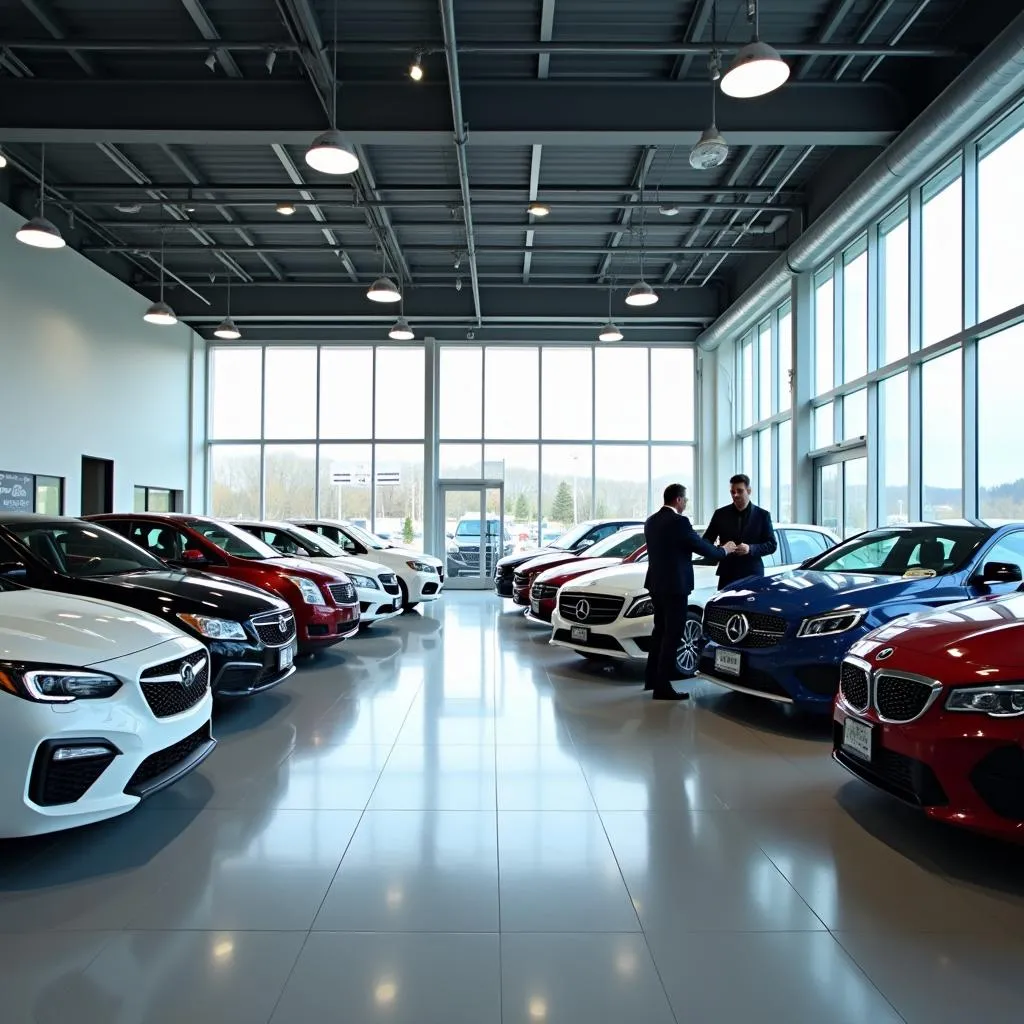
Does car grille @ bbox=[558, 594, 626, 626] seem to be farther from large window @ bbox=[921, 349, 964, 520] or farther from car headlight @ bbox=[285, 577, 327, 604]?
large window @ bbox=[921, 349, 964, 520]

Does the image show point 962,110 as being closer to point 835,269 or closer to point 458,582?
point 835,269

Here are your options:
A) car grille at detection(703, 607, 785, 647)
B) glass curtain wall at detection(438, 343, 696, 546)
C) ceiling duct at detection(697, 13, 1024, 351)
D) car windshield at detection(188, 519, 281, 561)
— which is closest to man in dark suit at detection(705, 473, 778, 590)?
car grille at detection(703, 607, 785, 647)

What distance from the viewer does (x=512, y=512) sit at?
17.6 m

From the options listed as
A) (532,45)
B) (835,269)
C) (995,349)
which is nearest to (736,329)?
(835,269)

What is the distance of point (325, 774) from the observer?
3.89 m

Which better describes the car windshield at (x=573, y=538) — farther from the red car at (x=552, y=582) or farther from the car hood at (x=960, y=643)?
the car hood at (x=960, y=643)

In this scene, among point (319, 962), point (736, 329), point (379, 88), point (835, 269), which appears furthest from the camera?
point (736, 329)

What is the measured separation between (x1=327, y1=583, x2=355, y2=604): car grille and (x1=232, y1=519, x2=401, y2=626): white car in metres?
1.06

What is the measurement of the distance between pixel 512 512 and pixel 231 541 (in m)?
10.9

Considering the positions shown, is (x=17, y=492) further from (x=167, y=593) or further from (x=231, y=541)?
(x=167, y=593)

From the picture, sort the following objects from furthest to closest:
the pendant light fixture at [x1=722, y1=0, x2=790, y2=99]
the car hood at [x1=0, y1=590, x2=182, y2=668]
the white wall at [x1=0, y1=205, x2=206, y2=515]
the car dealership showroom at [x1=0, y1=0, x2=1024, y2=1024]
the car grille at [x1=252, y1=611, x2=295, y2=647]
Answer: the white wall at [x1=0, y1=205, x2=206, y2=515] → the pendant light fixture at [x1=722, y1=0, x2=790, y2=99] → the car grille at [x1=252, y1=611, x2=295, y2=647] → the car hood at [x1=0, y1=590, x2=182, y2=668] → the car dealership showroom at [x1=0, y1=0, x2=1024, y2=1024]

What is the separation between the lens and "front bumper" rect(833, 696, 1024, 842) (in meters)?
2.61

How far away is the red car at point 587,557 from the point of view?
902cm

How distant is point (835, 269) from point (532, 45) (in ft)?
22.6
